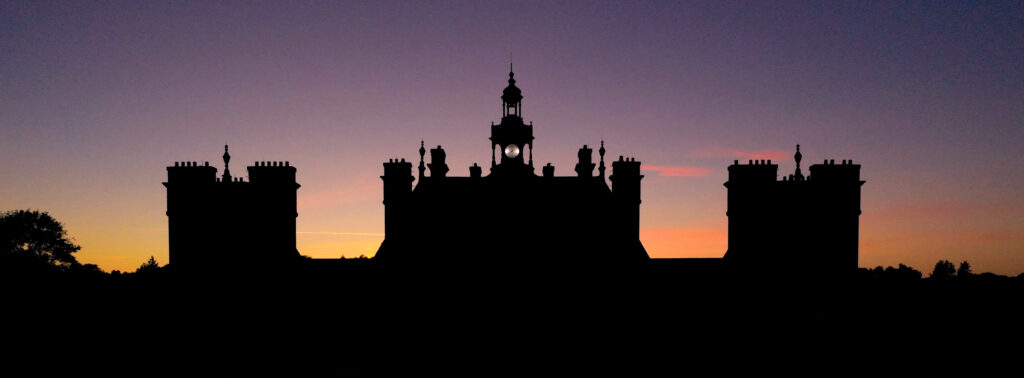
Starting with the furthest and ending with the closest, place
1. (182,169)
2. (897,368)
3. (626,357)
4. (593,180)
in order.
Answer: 1. (593,180)
2. (182,169)
3. (626,357)
4. (897,368)

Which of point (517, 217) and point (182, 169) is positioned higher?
point (182, 169)

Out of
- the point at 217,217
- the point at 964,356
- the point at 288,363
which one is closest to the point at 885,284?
the point at 964,356

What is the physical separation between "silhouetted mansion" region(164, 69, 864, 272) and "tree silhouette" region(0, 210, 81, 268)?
156ft

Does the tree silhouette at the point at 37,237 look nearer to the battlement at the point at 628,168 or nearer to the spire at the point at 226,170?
the spire at the point at 226,170

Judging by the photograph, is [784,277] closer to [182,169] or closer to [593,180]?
[593,180]

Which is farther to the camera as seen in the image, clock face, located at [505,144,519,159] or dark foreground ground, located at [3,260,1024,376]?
clock face, located at [505,144,519,159]

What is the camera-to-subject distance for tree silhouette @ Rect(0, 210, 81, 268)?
6725 cm

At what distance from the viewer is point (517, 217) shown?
123 feet

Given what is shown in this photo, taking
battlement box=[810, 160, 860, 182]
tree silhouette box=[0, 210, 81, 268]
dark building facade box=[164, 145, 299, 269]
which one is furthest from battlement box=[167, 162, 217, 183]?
tree silhouette box=[0, 210, 81, 268]

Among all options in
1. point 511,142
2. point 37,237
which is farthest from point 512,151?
point 37,237

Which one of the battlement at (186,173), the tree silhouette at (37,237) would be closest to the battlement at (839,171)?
the battlement at (186,173)

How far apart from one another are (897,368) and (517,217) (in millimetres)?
19929

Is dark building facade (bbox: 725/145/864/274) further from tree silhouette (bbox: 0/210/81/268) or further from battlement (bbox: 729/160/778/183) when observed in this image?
tree silhouette (bbox: 0/210/81/268)

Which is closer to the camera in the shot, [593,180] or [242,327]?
[242,327]
